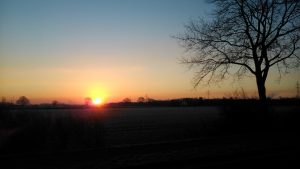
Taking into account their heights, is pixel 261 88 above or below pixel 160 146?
above

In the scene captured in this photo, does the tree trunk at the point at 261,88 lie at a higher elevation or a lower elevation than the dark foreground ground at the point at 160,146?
higher

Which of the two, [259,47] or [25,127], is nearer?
[25,127]

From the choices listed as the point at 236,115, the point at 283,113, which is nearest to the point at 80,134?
the point at 236,115

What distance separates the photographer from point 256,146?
15.9 metres

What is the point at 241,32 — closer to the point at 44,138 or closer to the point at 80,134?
the point at 80,134

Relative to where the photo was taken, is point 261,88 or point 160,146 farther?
point 261,88

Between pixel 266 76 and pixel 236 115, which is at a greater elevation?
pixel 266 76

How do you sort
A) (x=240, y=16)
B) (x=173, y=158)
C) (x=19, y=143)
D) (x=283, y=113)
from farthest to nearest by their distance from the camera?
(x=283, y=113)
(x=240, y=16)
(x=19, y=143)
(x=173, y=158)

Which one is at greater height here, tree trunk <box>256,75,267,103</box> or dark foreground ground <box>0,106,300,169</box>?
tree trunk <box>256,75,267,103</box>

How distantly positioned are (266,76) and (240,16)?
14.6ft

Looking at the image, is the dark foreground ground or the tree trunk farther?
the tree trunk

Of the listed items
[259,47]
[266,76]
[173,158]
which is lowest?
[173,158]

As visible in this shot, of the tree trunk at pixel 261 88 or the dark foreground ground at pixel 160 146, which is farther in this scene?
the tree trunk at pixel 261 88

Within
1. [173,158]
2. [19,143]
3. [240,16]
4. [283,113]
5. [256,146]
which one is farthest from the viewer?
[283,113]
